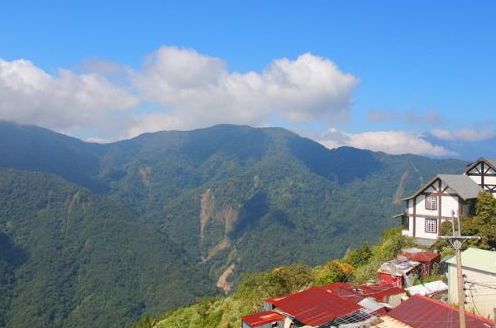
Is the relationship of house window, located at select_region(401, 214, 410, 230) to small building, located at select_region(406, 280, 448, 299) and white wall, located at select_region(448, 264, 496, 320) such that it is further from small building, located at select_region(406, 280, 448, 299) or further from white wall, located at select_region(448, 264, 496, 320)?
white wall, located at select_region(448, 264, 496, 320)

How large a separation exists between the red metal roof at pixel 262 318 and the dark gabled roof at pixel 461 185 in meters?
23.7

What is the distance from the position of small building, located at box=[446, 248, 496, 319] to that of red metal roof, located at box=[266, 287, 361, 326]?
6166 mm

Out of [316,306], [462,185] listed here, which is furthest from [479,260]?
[462,185]

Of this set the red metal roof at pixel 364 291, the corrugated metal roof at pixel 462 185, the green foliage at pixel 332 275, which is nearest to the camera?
the red metal roof at pixel 364 291

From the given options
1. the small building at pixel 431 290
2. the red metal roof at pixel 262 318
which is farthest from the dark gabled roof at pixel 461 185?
the red metal roof at pixel 262 318

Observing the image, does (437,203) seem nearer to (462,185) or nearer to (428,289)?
(462,185)

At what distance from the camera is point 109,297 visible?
627 ft

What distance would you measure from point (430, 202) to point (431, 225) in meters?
1.92

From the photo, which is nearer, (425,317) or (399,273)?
(425,317)

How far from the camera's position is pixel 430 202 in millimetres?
43938

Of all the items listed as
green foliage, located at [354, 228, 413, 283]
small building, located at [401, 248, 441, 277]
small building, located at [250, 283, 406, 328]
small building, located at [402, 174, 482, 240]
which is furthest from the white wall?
small building, located at [402, 174, 482, 240]

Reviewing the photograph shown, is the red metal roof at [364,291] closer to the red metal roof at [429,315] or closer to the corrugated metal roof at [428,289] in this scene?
the corrugated metal roof at [428,289]

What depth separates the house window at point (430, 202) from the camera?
143ft

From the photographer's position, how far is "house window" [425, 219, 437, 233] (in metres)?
43.5
